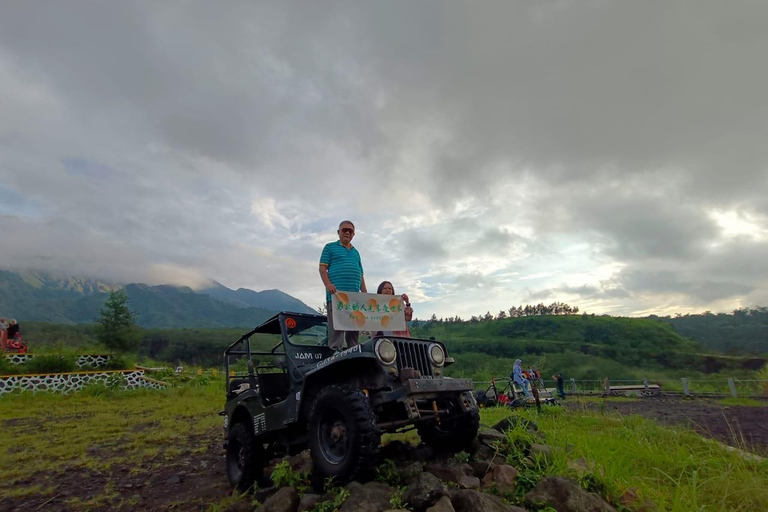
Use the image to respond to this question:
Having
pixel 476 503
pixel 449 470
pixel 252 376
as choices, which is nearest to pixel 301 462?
pixel 252 376

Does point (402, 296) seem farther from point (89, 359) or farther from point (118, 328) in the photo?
point (118, 328)

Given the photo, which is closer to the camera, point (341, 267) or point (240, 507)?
point (240, 507)

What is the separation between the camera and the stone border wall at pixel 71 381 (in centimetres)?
1602

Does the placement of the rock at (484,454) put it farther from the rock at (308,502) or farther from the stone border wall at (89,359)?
the stone border wall at (89,359)

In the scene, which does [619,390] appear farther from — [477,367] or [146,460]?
[146,460]

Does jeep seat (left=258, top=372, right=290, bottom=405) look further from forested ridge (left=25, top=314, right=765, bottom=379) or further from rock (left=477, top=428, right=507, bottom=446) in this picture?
forested ridge (left=25, top=314, right=765, bottom=379)

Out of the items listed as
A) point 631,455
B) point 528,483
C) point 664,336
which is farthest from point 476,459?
point 664,336

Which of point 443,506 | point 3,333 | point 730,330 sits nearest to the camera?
point 443,506

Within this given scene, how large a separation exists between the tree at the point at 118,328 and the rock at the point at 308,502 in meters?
27.9

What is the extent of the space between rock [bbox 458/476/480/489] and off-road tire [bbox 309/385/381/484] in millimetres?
867

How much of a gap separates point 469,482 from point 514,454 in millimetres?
753

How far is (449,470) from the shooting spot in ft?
12.5

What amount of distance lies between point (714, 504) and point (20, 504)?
7.55 metres

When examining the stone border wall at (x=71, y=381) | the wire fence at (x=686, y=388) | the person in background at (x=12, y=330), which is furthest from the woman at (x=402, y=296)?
the person in background at (x=12, y=330)
